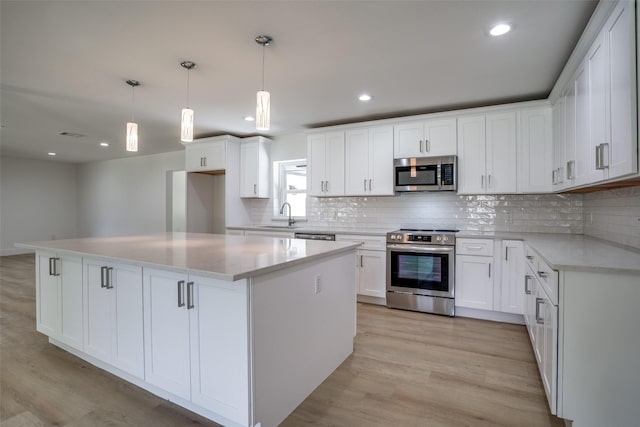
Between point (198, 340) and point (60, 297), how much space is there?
1.69m

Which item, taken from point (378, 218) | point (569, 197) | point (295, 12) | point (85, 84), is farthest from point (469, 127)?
point (85, 84)

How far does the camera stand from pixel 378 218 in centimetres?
457

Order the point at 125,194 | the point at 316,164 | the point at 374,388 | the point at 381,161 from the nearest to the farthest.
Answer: the point at 374,388 → the point at 381,161 → the point at 316,164 → the point at 125,194

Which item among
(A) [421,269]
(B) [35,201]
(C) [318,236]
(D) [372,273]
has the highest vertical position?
(B) [35,201]

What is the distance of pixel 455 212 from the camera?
4055 millimetres

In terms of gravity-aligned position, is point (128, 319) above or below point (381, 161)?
below

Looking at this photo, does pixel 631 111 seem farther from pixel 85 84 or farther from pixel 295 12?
pixel 85 84

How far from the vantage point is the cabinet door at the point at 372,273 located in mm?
3961

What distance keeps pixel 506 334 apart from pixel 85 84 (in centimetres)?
480

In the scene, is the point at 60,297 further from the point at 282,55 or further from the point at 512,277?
the point at 512,277

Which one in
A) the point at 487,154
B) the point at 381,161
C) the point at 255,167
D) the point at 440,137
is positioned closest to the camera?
the point at 487,154

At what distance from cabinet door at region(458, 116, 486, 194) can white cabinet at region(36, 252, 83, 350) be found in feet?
12.5

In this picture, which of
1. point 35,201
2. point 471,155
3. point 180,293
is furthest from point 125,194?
point 471,155

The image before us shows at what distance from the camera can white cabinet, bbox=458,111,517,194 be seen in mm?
3518
